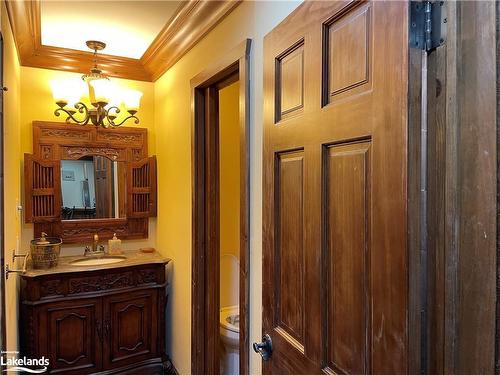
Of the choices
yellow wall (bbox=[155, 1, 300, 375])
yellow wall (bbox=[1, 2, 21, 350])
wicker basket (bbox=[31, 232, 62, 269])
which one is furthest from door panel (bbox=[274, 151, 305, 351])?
wicker basket (bbox=[31, 232, 62, 269])

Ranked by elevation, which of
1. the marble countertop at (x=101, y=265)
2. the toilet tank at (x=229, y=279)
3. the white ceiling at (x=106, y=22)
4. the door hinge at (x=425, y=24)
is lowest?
the toilet tank at (x=229, y=279)

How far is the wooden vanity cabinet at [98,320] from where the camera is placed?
247 centimetres

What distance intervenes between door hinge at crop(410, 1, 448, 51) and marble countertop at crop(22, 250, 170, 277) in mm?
2455

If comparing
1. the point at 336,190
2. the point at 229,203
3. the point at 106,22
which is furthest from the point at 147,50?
the point at 336,190

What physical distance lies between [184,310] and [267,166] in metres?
1.64

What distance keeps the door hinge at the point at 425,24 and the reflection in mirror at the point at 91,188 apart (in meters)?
2.81

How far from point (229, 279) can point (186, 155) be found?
1132 mm

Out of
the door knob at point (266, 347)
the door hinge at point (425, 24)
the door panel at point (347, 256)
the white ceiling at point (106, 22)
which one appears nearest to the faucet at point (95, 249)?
the white ceiling at point (106, 22)

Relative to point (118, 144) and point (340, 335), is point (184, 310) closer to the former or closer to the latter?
point (118, 144)

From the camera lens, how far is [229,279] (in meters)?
3.03

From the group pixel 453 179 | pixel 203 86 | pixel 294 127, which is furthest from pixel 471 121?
pixel 203 86

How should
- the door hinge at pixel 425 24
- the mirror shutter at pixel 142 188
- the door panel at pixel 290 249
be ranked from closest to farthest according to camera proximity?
the door hinge at pixel 425 24, the door panel at pixel 290 249, the mirror shutter at pixel 142 188

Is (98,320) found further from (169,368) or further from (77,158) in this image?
(77,158)

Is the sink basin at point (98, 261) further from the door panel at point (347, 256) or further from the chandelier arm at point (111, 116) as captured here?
the door panel at point (347, 256)
